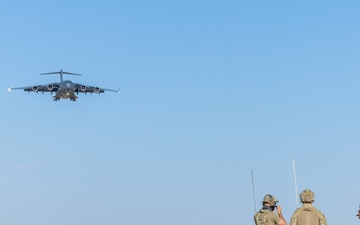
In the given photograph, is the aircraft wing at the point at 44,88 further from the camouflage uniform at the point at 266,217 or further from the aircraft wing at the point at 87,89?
the camouflage uniform at the point at 266,217

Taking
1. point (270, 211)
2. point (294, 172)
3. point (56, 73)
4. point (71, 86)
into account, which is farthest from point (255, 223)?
point (56, 73)

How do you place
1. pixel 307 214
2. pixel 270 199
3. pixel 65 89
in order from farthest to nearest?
pixel 65 89 < pixel 270 199 < pixel 307 214

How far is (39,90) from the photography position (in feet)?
398

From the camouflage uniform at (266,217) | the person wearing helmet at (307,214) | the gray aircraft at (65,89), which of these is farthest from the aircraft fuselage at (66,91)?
the person wearing helmet at (307,214)

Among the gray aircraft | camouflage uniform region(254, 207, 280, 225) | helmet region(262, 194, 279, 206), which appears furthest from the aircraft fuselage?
helmet region(262, 194, 279, 206)

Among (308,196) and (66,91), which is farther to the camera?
(66,91)

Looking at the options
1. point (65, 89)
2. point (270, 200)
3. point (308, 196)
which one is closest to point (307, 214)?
point (308, 196)

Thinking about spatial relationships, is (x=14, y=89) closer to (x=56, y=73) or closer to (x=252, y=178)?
(x=56, y=73)

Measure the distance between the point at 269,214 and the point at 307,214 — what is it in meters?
1.14

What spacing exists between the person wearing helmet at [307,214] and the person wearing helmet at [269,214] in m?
0.59

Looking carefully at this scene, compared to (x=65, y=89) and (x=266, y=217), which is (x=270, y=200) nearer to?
(x=266, y=217)

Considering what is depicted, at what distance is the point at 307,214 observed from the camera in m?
16.1

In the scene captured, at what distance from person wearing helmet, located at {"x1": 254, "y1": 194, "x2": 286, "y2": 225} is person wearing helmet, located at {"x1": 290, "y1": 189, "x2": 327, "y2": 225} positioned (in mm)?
589

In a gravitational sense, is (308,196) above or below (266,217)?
above
